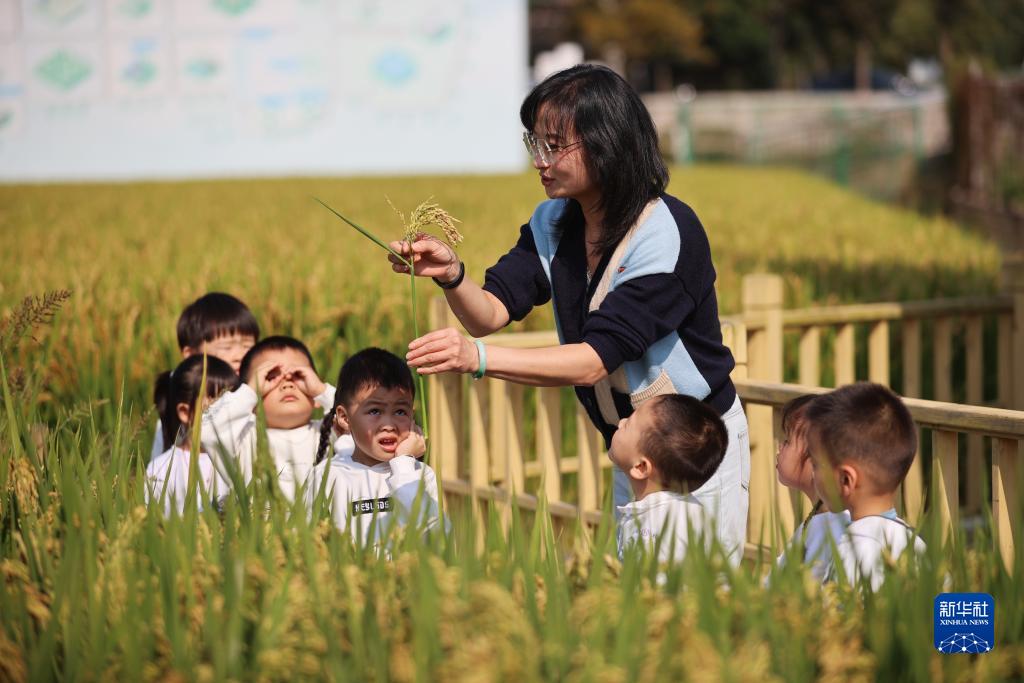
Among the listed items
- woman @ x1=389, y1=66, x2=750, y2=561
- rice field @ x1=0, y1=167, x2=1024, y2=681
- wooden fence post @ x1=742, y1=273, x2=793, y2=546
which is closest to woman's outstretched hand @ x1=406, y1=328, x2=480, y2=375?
woman @ x1=389, y1=66, x2=750, y2=561

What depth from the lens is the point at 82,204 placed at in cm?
1528

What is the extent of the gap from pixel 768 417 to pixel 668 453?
4.62 ft

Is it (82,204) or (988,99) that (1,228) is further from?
(988,99)

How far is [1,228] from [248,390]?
336 inches

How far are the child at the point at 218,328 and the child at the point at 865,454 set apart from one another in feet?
7.41

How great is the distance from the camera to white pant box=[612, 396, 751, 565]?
2.95 m

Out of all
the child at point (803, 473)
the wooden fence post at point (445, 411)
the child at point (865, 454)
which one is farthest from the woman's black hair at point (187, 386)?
the child at point (865, 454)

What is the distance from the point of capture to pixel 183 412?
383 cm

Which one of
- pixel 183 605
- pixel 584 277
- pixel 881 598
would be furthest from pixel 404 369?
pixel 881 598

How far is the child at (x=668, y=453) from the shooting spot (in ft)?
8.99

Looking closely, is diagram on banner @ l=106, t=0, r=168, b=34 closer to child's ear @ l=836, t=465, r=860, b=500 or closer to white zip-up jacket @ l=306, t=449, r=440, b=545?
white zip-up jacket @ l=306, t=449, r=440, b=545

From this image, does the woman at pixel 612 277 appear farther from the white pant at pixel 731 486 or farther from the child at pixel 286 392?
the child at pixel 286 392

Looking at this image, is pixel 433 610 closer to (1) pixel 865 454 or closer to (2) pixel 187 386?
(1) pixel 865 454

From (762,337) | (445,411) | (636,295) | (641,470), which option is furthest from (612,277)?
(762,337)
